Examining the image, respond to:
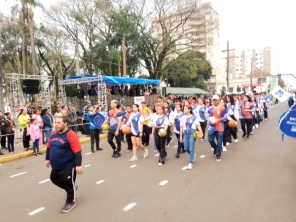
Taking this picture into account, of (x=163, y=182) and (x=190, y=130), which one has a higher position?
(x=190, y=130)

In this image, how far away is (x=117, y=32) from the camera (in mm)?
30969

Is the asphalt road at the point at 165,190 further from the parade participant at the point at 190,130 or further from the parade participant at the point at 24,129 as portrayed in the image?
the parade participant at the point at 24,129

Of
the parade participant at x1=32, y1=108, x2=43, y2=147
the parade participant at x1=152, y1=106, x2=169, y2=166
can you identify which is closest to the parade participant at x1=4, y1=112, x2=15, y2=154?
the parade participant at x1=32, y1=108, x2=43, y2=147

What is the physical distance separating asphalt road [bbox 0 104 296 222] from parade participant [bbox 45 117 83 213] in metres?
0.59

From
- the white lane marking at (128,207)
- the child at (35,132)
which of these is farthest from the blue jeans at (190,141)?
the child at (35,132)

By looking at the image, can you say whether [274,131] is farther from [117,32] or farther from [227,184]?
[117,32]

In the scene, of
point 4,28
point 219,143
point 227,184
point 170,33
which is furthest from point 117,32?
point 227,184

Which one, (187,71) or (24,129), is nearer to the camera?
(24,129)

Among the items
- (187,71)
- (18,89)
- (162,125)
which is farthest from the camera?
(187,71)

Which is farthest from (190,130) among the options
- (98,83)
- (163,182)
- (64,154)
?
(98,83)

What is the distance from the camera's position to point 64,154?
4.59 meters

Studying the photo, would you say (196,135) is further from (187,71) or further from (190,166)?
(187,71)

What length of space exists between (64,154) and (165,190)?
213 cm

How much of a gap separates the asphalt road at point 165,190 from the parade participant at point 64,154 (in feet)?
1.93
